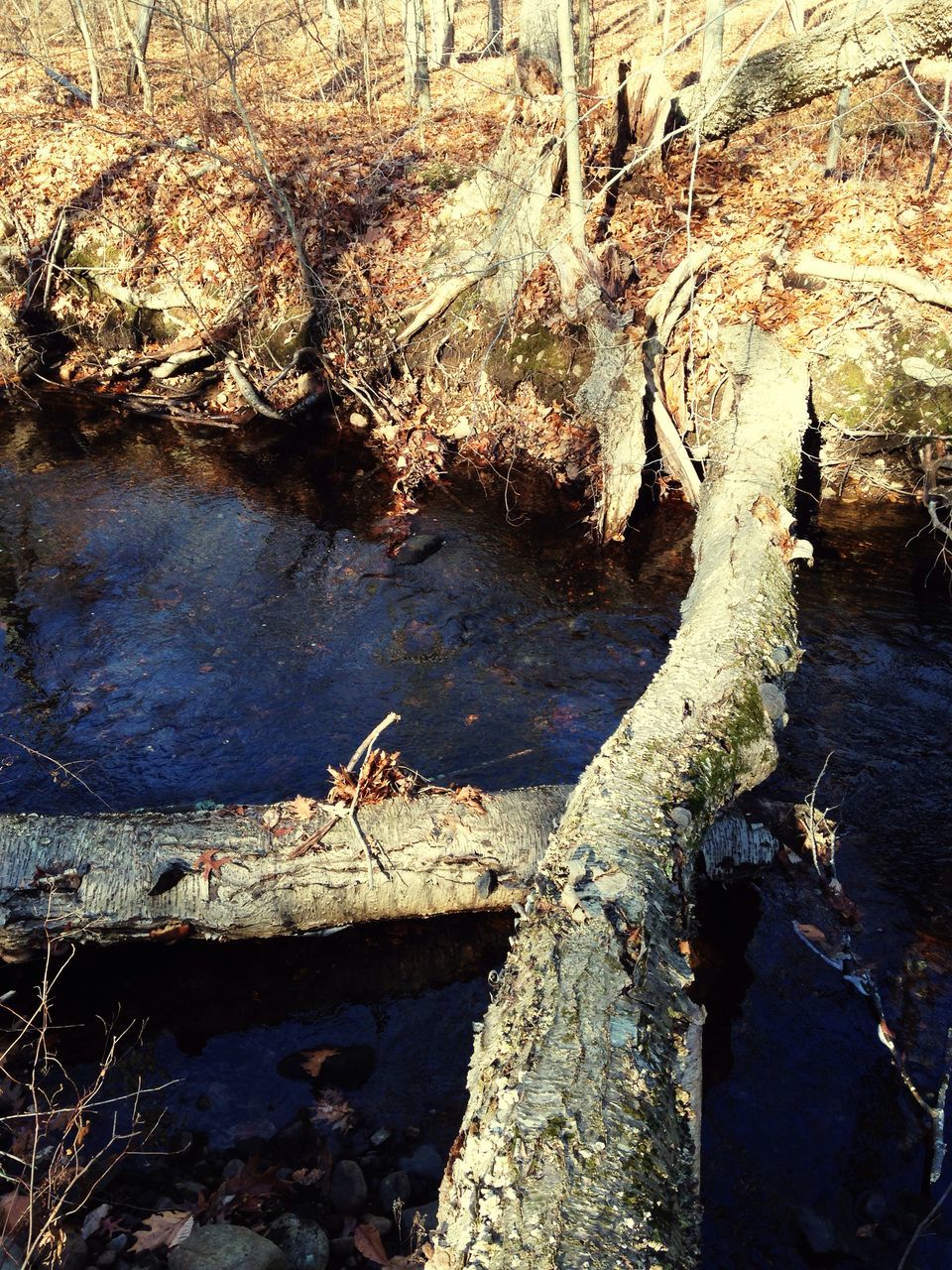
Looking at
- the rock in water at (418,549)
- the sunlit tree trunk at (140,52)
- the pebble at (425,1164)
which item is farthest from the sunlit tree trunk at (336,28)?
the pebble at (425,1164)

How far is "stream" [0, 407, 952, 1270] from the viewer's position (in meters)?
3.88

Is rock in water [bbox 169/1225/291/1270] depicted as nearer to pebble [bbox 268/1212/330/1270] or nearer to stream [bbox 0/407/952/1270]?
pebble [bbox 268/1212/330/1270]

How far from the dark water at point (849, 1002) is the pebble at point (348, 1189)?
1368 mm

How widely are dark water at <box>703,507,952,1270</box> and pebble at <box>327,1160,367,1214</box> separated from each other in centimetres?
137

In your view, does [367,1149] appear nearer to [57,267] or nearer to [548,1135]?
[548,1135]

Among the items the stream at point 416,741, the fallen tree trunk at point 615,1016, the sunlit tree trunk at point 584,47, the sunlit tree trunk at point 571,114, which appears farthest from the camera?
the sunlit tree trunk at point 584,47

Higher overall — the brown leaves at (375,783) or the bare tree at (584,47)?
the bare tree at (584,47)

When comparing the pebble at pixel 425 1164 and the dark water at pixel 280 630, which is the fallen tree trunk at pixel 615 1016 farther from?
the dark water at pixel 280 630

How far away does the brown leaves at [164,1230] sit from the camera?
3348 millimetres

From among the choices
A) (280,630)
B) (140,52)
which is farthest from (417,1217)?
(140,52)

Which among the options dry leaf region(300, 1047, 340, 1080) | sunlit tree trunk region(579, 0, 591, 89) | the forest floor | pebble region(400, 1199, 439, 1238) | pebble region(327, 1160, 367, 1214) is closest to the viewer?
pebble region(400, 1199, 439, 1238)

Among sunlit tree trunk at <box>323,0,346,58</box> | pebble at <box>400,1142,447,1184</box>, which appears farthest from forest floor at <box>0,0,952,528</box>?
pebble at <box>400,1142,447,1184</box>

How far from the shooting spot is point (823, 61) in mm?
8141

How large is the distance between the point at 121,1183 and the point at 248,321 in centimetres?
1016
